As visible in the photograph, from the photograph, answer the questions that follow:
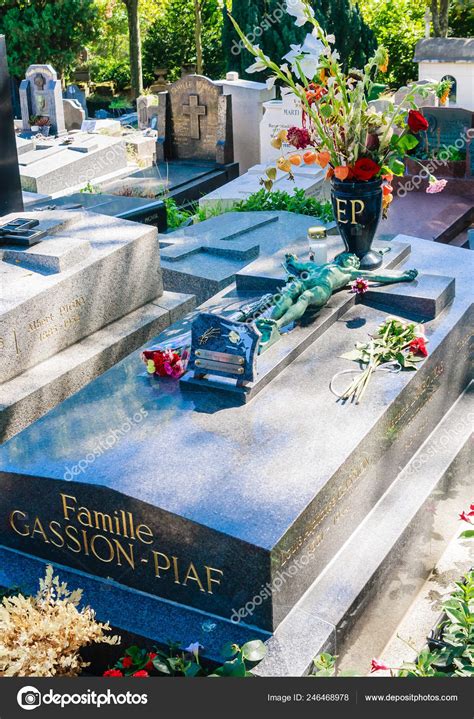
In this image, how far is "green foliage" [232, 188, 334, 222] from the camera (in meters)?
10.5

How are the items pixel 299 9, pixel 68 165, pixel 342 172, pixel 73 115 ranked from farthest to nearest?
1. pixel 73 115
2. pixel 68 165
3. pixel 342 172
4. pixel 299 9

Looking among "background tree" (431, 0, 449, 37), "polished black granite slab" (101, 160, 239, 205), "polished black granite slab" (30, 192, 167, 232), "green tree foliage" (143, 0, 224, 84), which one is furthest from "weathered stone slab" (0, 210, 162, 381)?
"green tree foliage" (143, 0, 224, 84)

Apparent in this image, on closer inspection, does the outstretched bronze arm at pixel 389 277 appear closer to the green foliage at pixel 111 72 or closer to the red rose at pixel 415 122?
the red rose at pixel 415 122

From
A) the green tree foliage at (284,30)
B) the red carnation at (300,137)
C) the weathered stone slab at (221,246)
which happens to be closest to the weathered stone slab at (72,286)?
the weathered stone slab at (221,246)

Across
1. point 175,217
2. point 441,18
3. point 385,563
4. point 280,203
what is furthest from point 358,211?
point 441,18

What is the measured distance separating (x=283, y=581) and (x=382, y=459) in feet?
4.03

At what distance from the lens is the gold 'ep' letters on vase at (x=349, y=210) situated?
21.1ft

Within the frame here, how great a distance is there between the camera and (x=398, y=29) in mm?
33094

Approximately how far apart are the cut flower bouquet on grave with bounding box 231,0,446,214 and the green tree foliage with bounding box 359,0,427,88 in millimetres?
25968

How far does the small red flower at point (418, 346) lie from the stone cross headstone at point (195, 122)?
9754 millimetres

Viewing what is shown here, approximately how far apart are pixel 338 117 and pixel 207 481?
294cm

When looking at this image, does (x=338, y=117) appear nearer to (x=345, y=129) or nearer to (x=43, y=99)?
(x=345, y=129)

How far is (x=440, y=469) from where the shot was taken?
5.55m
